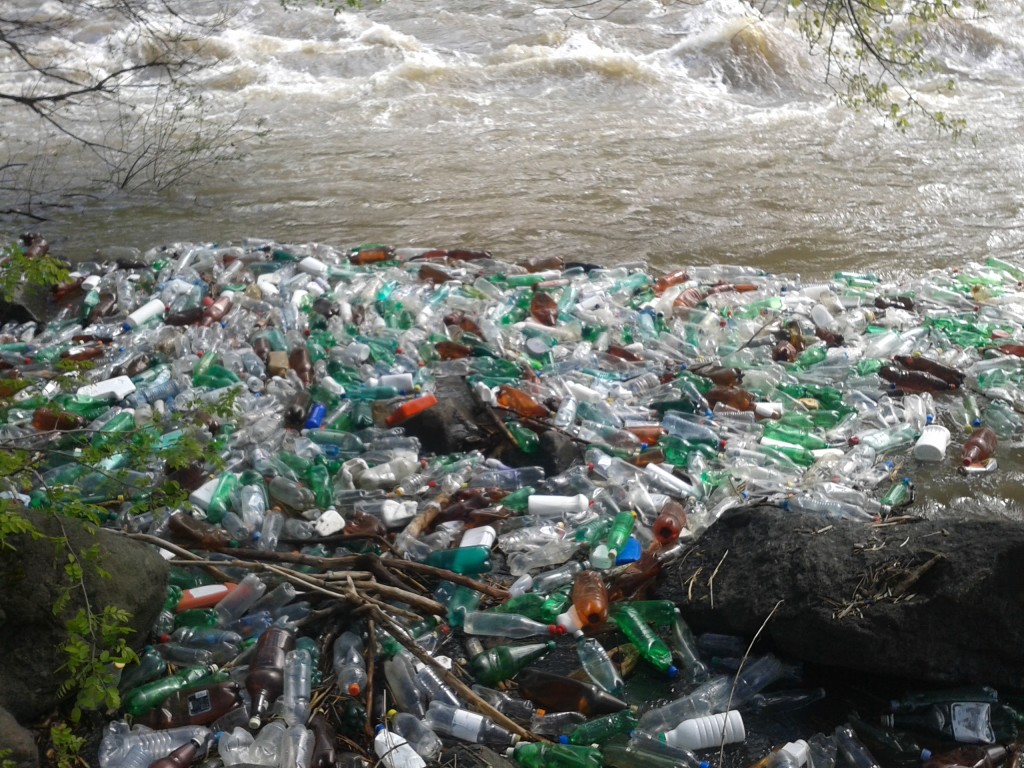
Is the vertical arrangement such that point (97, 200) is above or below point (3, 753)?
below

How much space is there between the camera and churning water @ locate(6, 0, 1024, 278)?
806cm

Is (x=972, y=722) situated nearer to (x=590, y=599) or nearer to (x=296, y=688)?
(x=590, y=599)

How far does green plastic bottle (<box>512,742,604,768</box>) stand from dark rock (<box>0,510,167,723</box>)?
4.29 feet

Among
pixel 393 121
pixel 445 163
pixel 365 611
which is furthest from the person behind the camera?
pixel 393 121

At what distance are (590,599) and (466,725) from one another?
67 centimetres

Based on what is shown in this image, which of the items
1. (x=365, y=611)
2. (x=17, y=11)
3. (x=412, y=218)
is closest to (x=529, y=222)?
(x=412, y=218)

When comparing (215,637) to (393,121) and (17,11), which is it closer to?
(393,121)

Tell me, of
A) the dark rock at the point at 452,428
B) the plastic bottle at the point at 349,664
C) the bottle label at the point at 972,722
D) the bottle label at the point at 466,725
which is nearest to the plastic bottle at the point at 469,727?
the bottle label at the point at 466,725

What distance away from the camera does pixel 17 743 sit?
2.56m

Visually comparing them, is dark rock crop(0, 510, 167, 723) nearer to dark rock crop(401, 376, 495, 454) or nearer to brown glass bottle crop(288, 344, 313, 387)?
dark rock crop(401, 376, 495, 454)

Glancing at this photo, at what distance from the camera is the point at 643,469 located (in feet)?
14.3

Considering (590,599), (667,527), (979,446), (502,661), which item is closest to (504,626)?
(502,661)

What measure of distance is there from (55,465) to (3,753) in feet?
7.18

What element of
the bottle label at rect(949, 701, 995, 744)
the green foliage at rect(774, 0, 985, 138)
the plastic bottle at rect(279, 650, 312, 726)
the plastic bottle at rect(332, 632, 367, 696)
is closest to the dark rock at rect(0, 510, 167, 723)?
the plastic bottle at rect(279, 650, 312, 726)
